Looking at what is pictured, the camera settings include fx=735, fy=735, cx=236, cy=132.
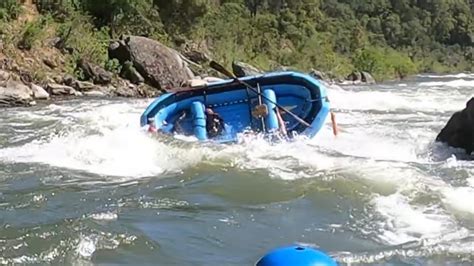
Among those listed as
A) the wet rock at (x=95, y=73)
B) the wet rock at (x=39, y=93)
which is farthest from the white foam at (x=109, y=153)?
the wet rock at (x=95, y=73)

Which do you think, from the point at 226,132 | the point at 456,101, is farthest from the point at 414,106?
the point at 226,132

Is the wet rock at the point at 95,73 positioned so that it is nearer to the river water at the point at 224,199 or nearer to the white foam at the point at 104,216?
the river water at the point at 224,199

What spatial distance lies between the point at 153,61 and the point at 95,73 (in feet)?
5.48

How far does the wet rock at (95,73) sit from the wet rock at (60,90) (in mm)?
1340

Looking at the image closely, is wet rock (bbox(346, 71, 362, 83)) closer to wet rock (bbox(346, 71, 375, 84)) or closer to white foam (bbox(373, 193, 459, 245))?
wet rock (bbox(346, 71, 375, 84))

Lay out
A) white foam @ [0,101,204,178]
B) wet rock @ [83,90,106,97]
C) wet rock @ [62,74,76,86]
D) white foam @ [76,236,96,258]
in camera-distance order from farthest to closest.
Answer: wet rock @ [62,74,76,86]
wet rock @ [83,90,106,97]
white foam @ [0,101,204,178]
white foam @ [76,236,96,258]

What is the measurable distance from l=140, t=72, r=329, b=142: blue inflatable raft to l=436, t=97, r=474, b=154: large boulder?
175cm

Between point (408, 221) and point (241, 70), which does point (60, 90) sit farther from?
point (408, 221)

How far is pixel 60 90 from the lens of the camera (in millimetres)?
17672

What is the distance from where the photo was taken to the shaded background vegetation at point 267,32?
2208 cm

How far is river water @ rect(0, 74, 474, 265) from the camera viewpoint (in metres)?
5.26

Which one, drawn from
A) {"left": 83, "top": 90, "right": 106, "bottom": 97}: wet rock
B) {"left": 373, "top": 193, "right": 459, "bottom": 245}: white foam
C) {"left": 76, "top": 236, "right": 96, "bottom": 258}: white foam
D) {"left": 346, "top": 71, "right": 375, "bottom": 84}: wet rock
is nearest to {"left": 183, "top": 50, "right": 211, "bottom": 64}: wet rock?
{"left": 83, "top": 90, "right": 106, "bottom": 97}: wet rock

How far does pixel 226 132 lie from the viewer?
10.9 metres

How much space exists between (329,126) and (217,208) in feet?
22.1
